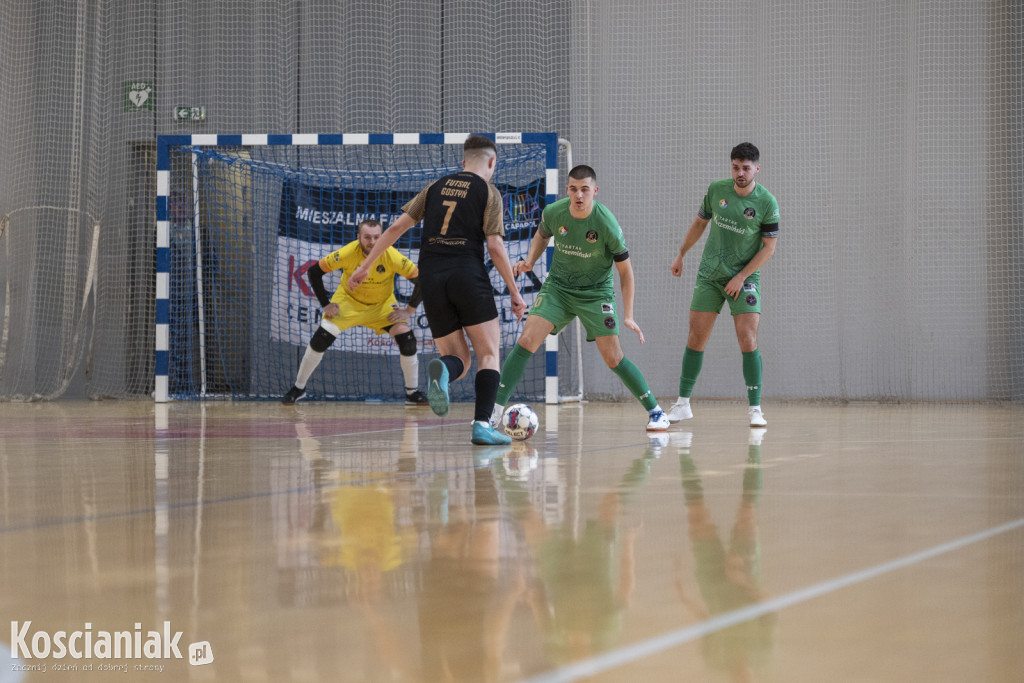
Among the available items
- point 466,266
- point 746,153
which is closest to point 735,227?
point 746,153

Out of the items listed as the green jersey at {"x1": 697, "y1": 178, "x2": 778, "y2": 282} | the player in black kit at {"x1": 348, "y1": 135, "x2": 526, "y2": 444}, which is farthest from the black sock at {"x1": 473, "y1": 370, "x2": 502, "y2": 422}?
the green jersey at {"x1": 697, "y1": 178, "x2": 778, "y2": 282}

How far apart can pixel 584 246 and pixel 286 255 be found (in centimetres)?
501

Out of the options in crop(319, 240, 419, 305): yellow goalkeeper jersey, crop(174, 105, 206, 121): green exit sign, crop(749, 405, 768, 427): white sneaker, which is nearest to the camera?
crop(749, 405, 768, 427): white sneaker

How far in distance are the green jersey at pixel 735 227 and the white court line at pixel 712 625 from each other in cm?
434

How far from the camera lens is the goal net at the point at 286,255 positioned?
32.3ft

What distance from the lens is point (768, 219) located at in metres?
6.42

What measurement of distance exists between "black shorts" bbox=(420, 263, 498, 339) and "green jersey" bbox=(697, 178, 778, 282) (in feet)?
6.44

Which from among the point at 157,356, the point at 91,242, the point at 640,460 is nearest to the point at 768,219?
the point at 640,460

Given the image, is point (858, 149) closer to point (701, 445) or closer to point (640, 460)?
point (701, 445)

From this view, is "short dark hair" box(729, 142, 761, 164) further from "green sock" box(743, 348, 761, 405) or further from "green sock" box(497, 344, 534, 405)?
"green sock" box(497, 344, 534, 405)

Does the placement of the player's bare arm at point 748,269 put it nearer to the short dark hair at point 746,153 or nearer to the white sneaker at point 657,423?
the short dark hair at point 746,153

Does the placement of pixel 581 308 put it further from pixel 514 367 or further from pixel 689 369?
pixel 689 369

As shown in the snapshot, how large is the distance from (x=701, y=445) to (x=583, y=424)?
66.6 inches

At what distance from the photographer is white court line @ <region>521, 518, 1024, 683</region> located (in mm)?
1400
